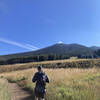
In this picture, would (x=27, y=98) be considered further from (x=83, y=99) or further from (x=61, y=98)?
(x=83, y=99)

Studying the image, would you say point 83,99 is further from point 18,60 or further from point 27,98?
point 18,60

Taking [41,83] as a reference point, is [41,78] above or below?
above

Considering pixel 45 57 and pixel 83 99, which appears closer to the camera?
pixel 83 99

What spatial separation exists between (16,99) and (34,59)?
7782 cm

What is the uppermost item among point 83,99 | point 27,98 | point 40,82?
point 40,82

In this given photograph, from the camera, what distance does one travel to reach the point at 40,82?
515 centimetres

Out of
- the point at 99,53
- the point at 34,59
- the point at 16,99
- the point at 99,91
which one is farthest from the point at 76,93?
the point at 99,53

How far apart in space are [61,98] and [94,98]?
1.47 m

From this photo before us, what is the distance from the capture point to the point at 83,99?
4809mm

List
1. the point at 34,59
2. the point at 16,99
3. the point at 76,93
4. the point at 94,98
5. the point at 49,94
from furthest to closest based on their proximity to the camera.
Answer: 1. the point at 34,59
2. the point at 16,99
3. the point at 49,94
4. the point at 76,93
5. the point at 94,98

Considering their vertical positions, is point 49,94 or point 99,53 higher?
point 99,53

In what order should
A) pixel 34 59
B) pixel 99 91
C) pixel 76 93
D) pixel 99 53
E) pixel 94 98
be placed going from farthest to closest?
pixel 99 53 → pixel 34 59 → pixel 76 93 → pixel 99 91 → pixel 94 98

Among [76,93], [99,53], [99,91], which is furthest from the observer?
[99,53]

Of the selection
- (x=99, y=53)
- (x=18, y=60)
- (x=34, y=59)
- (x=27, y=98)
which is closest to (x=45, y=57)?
(x=34, y=59)
